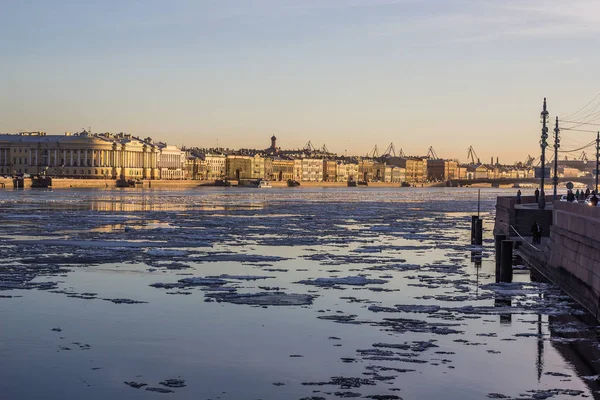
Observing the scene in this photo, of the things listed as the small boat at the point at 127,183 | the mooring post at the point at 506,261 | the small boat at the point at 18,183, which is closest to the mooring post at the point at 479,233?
the mooring post at the point at 506,261

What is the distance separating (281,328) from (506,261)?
740cm

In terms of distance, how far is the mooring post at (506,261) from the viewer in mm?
20281

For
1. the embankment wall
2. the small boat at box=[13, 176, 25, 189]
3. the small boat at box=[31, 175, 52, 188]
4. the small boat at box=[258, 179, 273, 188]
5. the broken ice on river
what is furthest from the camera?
the small boat at box=[258, 179, 273, 188]

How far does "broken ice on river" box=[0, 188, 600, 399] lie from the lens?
1121 cm

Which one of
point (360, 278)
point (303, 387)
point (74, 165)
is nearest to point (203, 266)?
point (360, 278)

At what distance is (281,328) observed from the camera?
47.3 ft

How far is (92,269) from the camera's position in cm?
2127

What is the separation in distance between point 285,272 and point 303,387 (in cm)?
1030

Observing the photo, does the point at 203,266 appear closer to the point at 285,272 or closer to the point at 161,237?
the point at 285,272

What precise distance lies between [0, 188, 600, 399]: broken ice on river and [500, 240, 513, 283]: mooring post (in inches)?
11.3

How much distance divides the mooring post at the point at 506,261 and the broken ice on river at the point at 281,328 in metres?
0.29

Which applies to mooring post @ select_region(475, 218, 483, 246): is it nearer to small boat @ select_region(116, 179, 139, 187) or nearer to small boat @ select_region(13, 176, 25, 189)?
small boat @ select_region(13, 176, 25, 189)

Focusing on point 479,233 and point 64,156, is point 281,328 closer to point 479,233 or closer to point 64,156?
point 479,233

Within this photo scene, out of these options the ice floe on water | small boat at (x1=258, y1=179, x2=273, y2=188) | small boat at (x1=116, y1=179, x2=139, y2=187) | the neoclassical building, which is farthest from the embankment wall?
small boat at (x1=258, y1=179, x2=273, y2=188)
